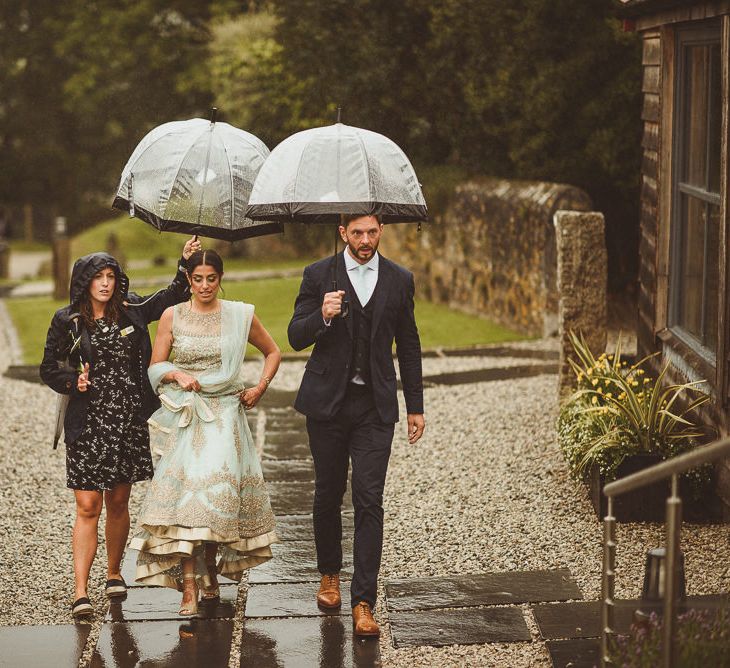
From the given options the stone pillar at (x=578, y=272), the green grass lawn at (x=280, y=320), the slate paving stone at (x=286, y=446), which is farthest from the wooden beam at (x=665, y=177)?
the green grass lawn at (x=280, y=320)

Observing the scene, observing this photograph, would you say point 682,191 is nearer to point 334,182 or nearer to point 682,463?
point 334,182

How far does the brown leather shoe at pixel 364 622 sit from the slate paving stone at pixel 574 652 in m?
0.77

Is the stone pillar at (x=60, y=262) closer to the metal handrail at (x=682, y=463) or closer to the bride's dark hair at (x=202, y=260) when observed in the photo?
the bride's dark hair at (x=202, y=260)

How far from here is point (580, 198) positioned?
14531mm

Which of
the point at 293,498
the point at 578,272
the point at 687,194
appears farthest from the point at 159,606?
the point at 578,272

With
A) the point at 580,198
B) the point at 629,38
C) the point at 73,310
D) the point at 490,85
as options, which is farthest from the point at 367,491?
the point at 490,85

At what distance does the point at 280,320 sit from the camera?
56.8 feet

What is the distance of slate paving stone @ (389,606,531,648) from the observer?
5.60 metres

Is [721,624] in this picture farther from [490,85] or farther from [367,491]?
[490,85]

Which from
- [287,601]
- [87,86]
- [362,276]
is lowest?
[287,601]

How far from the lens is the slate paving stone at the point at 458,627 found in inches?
221

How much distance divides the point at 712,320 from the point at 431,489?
2.22 meters

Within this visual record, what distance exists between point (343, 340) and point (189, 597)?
56.6 inches

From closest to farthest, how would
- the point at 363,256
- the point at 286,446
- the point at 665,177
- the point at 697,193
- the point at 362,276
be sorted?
1. the point at 363,256
2. the point at 362,276
3. the point at 697,193
4. the point at 665,177
5. the point at 286,446
